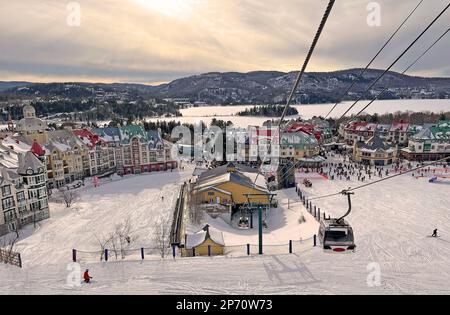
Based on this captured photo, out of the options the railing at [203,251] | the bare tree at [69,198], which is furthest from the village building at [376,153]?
the bare tree at [69,198]

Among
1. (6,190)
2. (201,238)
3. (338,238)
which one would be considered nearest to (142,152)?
(6,190)

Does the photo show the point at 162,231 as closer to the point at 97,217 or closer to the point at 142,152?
the point at 97,217

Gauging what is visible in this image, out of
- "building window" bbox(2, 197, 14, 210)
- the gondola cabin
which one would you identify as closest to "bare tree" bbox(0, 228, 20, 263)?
"building window" bbox(2, 197, 14, 210)

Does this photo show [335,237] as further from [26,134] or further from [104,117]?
[104,117]

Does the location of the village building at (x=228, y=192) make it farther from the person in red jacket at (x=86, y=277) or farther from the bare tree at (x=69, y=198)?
the person in red jacket at (x=86, y=277)

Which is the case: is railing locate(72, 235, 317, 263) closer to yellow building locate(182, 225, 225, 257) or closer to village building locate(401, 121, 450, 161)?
yellow building locate(182, 225, 225, 257)
